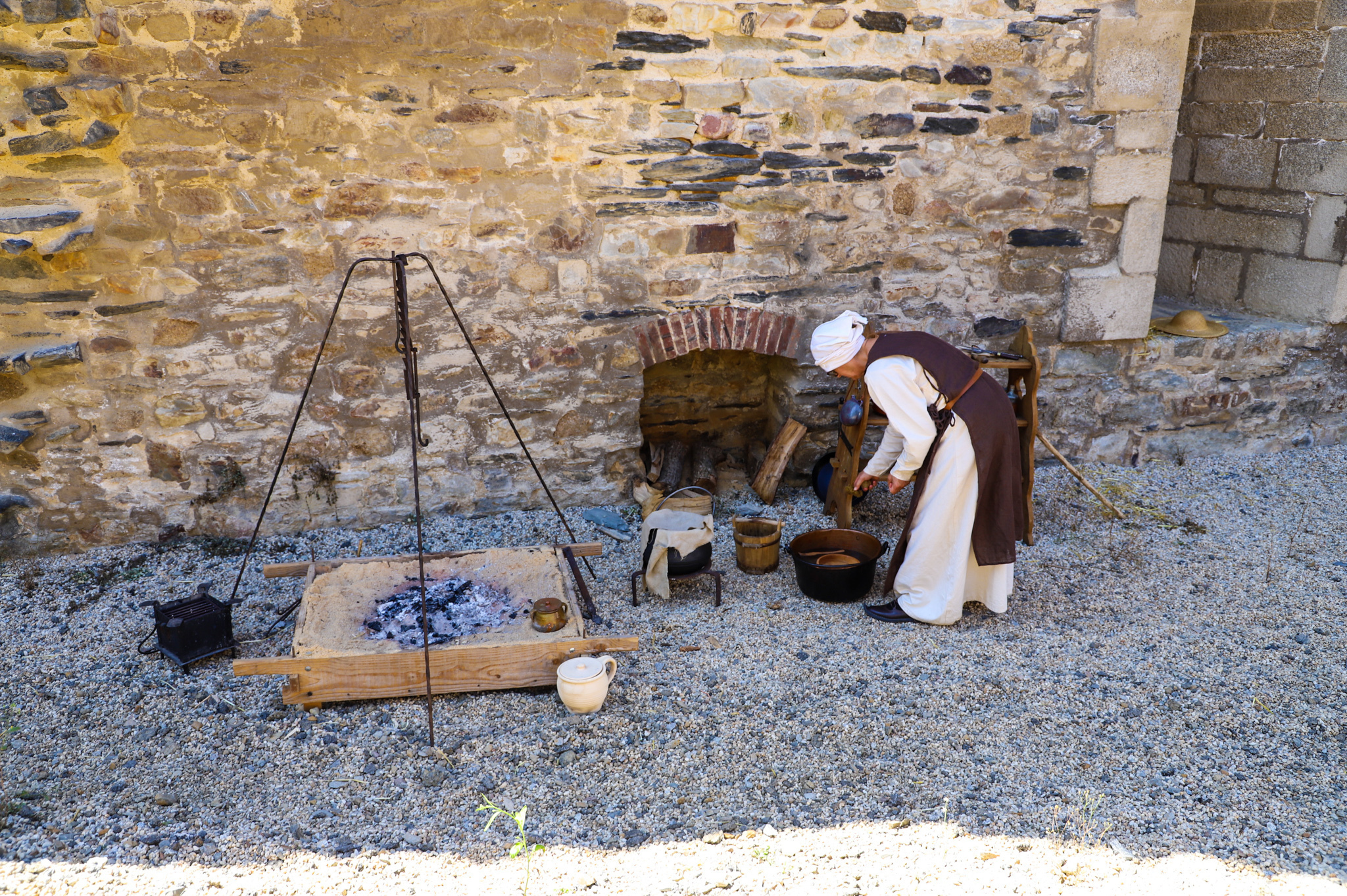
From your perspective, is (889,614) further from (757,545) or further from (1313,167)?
(1313,167)

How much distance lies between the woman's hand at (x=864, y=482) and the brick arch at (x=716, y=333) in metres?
0.90

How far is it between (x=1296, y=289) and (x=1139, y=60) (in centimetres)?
181

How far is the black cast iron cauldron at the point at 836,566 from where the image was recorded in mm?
4273

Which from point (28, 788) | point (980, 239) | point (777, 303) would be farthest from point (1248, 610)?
point (28, 788)

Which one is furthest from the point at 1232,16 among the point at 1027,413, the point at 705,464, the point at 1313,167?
the point at 705,464

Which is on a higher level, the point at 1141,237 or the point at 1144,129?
the point at 1144,129

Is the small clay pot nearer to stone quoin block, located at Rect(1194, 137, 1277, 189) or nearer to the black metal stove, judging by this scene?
the black metal stove

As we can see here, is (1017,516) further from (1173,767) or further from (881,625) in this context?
(1173,767)

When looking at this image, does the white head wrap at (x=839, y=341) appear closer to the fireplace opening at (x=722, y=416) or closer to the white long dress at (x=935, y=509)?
the white long dress at (x=935, y=509)

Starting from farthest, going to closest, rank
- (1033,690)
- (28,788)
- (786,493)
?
1. (786,493)
2. (1033,690)
3. (28,788)

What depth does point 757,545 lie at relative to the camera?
4539 mm

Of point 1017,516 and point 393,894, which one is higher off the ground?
point 1017,516

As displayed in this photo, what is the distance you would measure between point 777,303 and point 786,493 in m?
1.07

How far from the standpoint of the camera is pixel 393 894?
8.94ft
